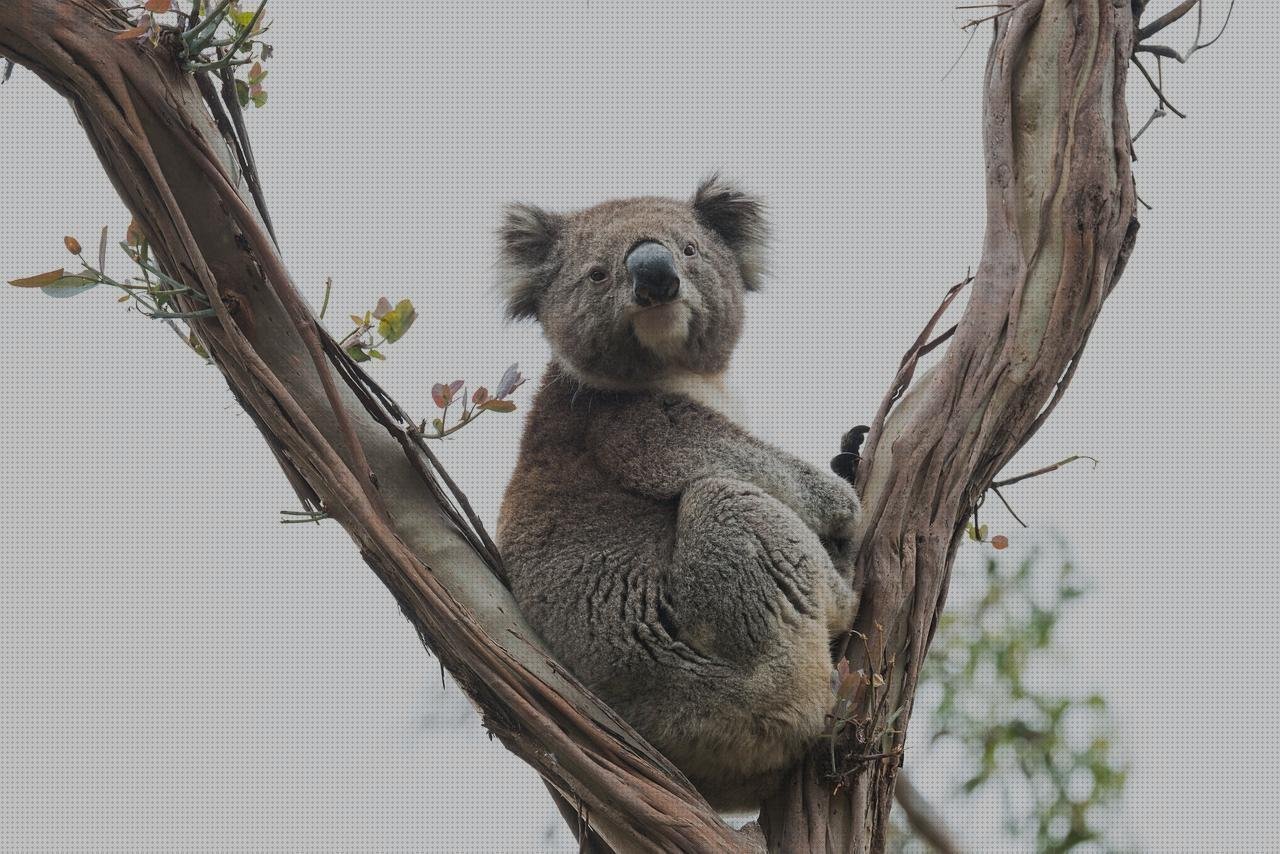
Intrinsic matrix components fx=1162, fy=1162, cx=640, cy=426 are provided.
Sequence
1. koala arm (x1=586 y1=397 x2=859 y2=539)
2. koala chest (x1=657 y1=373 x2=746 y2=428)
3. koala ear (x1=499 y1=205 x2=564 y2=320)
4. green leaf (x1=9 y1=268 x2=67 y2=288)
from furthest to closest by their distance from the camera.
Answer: koala ear (x1=499 y1=205 x2=564 y2=320) → koala chest (x1=657 y1=373 x2=746 y2=428) → koala arm (x1=586 y1=397 x2=859 y2=539) → green leaf (x1=9 y1=268 x2=67 y2=288)

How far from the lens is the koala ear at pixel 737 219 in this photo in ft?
11.7

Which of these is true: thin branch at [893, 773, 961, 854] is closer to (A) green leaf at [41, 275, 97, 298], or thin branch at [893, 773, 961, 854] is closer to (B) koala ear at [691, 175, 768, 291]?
(B) koala ear at [691, 175, 768, 291]

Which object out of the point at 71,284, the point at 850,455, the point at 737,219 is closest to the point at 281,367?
the point at 71,284

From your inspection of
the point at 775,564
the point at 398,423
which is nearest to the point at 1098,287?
the point at 775,564

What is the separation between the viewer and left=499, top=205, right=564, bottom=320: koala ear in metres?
3.48

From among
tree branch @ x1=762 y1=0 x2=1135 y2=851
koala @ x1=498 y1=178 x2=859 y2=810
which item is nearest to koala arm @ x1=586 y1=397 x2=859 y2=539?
koala @ x1=498 y1=178 x2=859 y2=810

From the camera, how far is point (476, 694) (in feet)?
6.48

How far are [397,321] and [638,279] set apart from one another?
92 cm

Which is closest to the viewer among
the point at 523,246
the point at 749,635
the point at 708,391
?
the point at 749,635

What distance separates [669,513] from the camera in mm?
2863

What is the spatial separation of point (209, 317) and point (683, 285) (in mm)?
1433

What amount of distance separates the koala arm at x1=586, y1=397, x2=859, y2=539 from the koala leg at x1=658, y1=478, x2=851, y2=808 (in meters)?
0.08

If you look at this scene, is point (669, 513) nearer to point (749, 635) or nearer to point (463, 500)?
point (749, 635)

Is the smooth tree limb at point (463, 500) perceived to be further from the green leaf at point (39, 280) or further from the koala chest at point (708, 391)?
the koala chest at point (708, 391)
